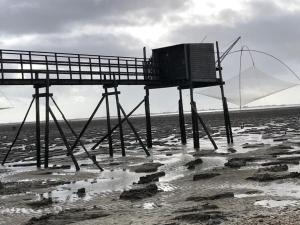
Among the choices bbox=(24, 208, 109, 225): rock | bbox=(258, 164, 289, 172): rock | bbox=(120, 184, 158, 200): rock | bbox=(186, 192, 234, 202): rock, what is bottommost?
bbox=(24, 208, 109, 225): rock

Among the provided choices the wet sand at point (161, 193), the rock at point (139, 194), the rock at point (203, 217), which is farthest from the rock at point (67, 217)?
the rock at point (203, 217)

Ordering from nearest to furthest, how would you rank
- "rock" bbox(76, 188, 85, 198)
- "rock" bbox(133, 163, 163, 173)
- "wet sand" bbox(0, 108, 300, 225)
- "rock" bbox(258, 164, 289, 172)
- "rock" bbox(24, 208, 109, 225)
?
"wet sand" bbox(0, 108, 300, 225)
"rock" bbox(24, 208, 109, 225)
"rock" bbox(76, 188, 85, 198)
"rock" bbox(258, 164, 289, 172)
"rock" bbox(133, 163, 163, 173)

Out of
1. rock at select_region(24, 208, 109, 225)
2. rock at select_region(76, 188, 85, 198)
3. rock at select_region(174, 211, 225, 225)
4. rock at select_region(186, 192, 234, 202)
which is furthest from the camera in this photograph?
rock at select_region(76, 188, 85, 198)

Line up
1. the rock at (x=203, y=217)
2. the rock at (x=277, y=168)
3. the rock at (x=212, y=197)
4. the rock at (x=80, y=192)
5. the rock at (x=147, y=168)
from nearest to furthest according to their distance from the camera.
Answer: the rock at (x=203, y=217), the rock at (x=212, y=197), the rock at (x=80, y=192), the rock at (x=277, y=168), the rock at (x=147, y=168)

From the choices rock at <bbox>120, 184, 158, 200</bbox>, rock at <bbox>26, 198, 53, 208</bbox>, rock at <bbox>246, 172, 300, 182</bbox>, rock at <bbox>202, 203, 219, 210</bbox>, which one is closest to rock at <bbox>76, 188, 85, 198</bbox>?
rock at <bbox>26, 198, 53, 208</bbox>

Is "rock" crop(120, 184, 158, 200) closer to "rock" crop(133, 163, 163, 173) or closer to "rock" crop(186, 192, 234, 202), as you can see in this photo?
"rock" crop(186, 192, 234, 202)

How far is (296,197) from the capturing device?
13.5 metres

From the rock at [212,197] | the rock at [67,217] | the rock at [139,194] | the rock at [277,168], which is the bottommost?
the rock at [67,217]

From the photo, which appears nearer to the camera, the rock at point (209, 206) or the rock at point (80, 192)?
the rock at point (209, 206)

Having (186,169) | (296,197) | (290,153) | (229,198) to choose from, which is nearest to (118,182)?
(186,169)

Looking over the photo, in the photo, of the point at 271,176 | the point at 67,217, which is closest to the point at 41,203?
the point at 67,217

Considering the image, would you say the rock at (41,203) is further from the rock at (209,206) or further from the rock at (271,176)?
the rock at (271,176)

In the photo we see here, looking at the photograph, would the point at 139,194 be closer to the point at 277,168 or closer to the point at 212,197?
the point at 212,197

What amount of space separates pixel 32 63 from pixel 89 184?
804cm
